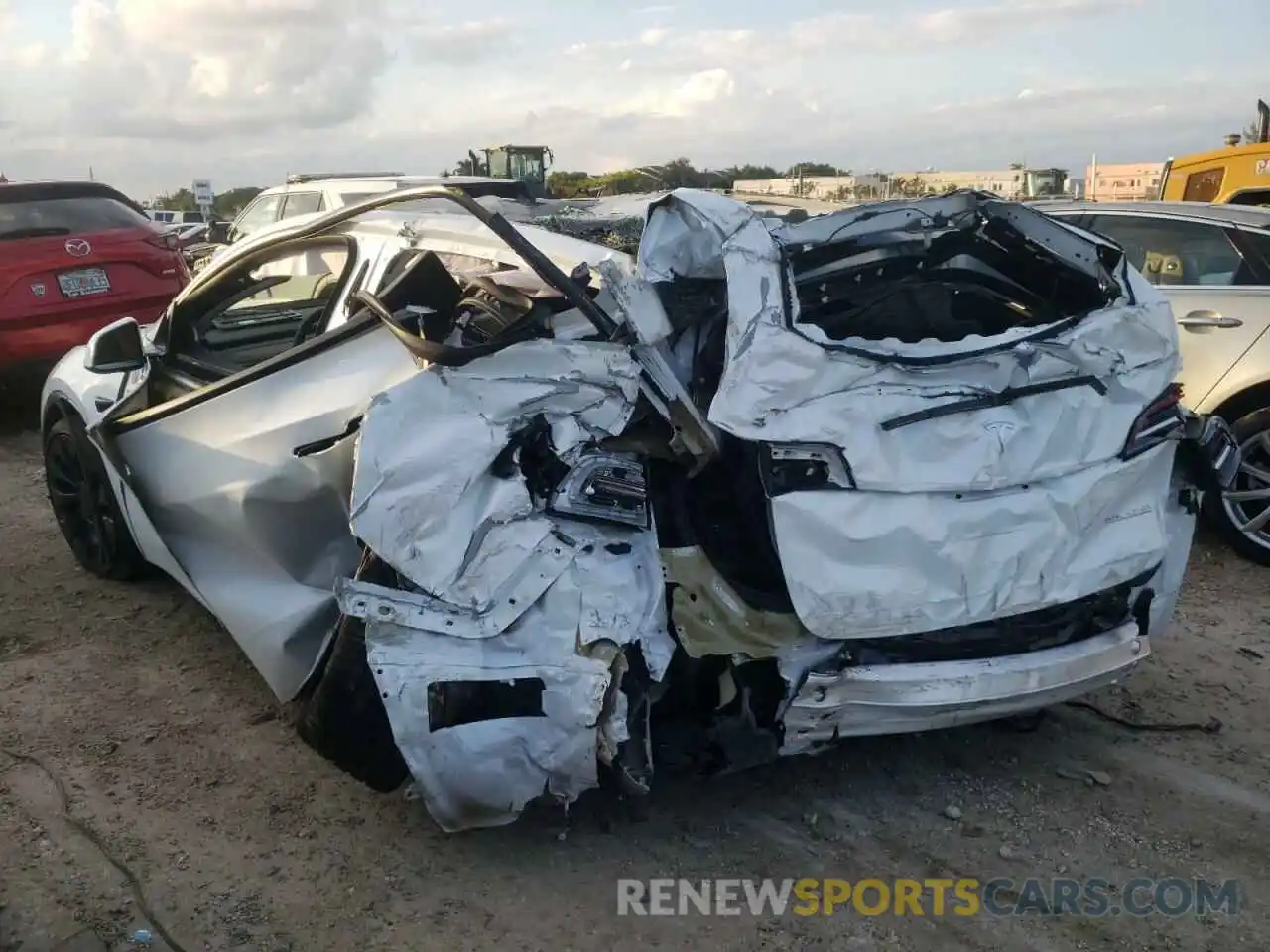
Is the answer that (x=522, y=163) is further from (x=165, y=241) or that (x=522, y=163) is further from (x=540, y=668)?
(x=540, y=668)

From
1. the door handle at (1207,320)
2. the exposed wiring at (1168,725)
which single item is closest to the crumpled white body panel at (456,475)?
the exposed wiring at (1168,725)

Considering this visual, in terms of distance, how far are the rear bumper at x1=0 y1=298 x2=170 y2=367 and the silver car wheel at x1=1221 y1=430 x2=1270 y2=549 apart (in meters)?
6.75

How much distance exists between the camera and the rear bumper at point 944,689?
2684 millimetres

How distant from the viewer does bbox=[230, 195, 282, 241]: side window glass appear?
37.7 ft

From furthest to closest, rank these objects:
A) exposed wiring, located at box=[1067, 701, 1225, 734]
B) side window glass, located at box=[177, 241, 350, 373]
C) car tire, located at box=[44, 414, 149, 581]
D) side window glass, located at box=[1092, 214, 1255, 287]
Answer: side window glass, located at box=[1092, 214, 1255, 287]
car tire, located at box=[44, 414, 149, 581]
side window glass, located at box=[177, 241, 350, 373]
exposed wiring, located at box=[1067, 701, 1225, 734]

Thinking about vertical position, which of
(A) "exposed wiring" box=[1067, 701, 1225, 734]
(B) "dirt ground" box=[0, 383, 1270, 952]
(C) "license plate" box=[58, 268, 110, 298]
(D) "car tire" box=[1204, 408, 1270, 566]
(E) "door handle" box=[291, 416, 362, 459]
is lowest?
(A) "exposed wiring" box=[1067, 701, 1225, 734]

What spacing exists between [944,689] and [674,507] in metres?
0.84

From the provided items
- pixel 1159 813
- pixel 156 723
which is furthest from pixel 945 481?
pixel 156 723

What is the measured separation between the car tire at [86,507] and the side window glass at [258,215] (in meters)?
7.13

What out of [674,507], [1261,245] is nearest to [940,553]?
[674,507]

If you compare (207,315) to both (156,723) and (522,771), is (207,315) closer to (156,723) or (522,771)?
(156,723)

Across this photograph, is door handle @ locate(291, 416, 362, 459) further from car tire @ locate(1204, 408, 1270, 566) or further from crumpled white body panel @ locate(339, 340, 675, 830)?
car tire @ locate(1204, 408, 1270, 566)

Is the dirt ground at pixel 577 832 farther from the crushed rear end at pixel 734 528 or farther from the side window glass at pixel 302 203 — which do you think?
the side window glass at pixel 302 203

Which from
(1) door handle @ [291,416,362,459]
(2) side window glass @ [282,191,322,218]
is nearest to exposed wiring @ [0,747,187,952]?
(1) door handle @ [291,416,362,459]
